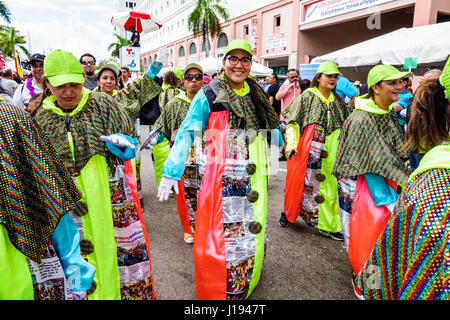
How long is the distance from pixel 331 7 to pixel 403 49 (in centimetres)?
1051

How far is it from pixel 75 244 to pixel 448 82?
4.69 feet

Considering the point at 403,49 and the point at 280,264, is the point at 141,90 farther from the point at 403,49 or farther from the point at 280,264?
the point at 403,49

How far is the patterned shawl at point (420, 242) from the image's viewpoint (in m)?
0.82

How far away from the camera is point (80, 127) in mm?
Result: 1972

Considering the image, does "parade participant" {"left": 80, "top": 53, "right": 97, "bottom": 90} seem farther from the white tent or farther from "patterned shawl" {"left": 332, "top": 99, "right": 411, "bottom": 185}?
the white tent

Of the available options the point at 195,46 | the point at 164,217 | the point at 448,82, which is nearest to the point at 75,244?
the point at 448,82

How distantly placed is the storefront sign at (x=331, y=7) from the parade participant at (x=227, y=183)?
13499 mm

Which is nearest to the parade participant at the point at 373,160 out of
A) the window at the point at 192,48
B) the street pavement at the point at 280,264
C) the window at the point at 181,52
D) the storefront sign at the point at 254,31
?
the street pavement at the point at 280,264

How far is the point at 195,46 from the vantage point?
32906mm

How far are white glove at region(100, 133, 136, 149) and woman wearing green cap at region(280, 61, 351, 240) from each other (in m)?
1.86

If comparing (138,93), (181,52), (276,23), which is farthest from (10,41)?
(138,93)

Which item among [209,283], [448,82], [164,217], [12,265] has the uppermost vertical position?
[448,82]

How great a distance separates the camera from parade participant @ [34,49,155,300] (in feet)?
6.26
